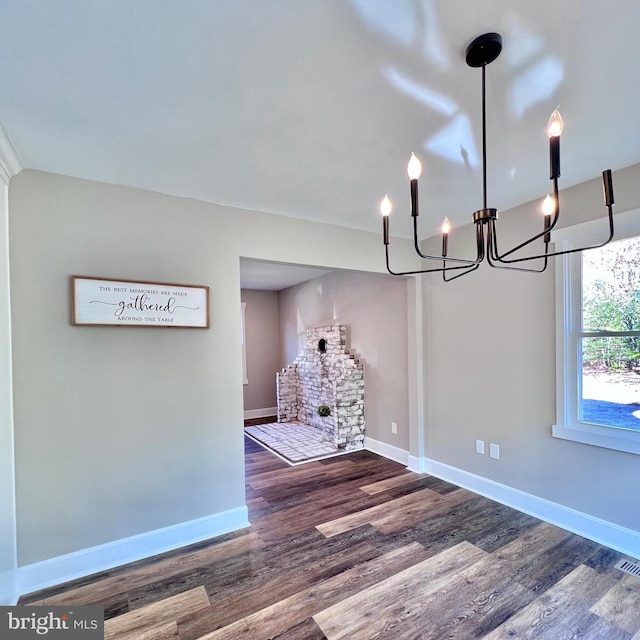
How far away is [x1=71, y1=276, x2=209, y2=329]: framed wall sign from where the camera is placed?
2.23 metres

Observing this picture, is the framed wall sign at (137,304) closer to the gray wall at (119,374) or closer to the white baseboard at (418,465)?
the gray wall at (119,374)

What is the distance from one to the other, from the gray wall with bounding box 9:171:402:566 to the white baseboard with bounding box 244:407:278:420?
410 centimetres

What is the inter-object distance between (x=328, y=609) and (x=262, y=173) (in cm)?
254

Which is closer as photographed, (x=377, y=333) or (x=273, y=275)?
(x=377, y=333)

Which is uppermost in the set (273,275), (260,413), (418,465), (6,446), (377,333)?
(273,275)

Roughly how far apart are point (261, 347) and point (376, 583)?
5342 mm

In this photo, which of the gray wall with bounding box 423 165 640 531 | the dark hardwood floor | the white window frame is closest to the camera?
the dark hardwood floor

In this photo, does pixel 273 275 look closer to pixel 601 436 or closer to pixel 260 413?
pixel 260 413

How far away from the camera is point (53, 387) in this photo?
2152 mm

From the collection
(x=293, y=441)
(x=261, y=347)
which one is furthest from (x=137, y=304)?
(x=261, y=347)

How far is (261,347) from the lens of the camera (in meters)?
7.12

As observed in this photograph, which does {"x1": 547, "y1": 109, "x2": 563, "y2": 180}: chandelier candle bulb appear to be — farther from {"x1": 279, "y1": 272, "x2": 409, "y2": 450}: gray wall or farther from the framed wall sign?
{"x1": 279, "y1": 272, "x2": 409, "y2": 450}: gray wall

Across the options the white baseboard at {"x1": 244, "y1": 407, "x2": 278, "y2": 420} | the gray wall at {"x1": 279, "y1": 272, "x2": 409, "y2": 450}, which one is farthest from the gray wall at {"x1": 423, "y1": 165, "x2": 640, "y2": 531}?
the white baseboard at {"x1": 244, "y1": 407, "x2": 278, "y2": 420}

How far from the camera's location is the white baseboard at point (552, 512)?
91.4 inches
